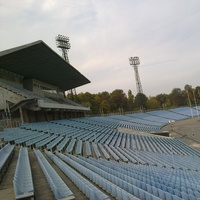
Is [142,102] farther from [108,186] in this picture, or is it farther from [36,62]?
[108,186]

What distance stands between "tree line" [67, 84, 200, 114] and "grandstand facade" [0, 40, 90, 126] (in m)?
25.6

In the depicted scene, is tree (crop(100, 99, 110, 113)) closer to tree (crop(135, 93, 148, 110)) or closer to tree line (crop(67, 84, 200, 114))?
tree line (crop(67, 84, 200, 114))

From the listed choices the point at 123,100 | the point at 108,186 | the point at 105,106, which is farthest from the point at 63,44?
the point at 108,186

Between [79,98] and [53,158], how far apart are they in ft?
182

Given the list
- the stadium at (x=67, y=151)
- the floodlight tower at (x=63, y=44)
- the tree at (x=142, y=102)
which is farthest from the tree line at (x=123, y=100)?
the stadium at (x=67, y=151)

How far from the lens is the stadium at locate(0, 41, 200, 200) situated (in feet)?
14.5

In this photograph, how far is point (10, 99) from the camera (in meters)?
18.0

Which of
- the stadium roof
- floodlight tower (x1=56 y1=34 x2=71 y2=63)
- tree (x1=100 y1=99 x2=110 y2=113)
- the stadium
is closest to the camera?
the stadium

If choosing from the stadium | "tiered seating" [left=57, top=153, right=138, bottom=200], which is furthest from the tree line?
"tiered seating" [left=57, top=153, right=138, bottom=200]

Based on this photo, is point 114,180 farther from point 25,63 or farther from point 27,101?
point 25,63

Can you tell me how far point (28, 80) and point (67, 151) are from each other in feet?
56.6

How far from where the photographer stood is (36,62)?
846 inches

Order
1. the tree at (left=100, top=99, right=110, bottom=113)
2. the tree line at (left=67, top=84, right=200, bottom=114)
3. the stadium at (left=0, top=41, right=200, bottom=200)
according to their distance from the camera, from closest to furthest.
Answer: the stadium at (left=0, top=41, right=200, bottom=200) < the tree line at (left=67, top=84, right=200, bottom=114) < the tree at (left=100, top=99, right=110, bottom=113)

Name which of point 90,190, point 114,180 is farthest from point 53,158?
point 90,190
